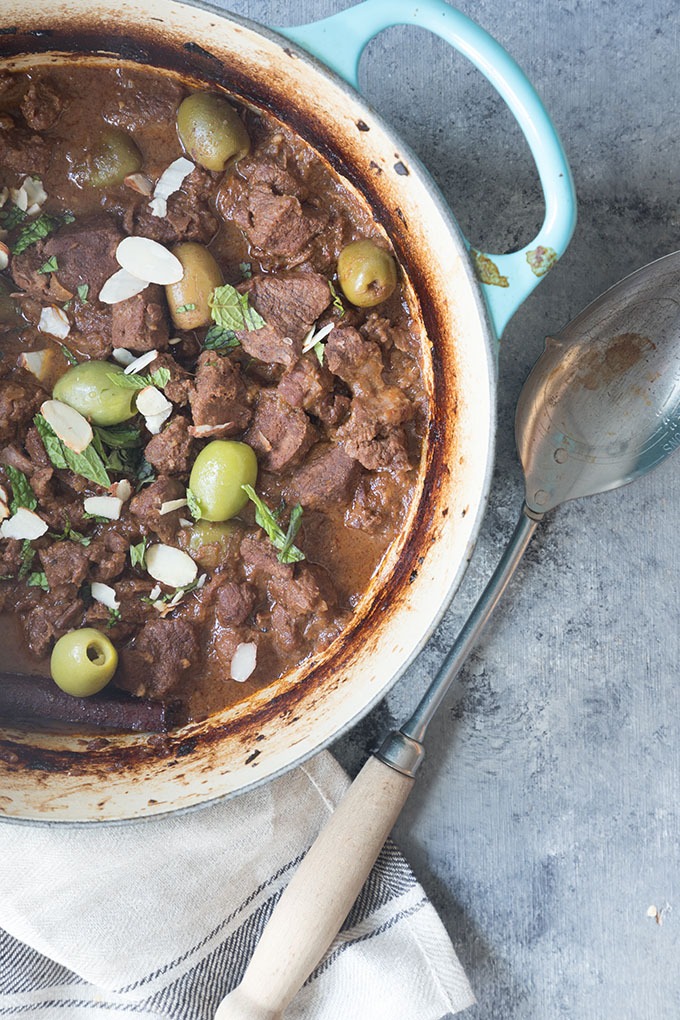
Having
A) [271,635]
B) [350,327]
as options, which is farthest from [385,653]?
[350,327]

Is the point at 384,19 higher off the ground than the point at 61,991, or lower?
higher

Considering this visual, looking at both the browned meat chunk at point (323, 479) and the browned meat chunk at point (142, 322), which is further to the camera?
the browned meat chunk at point (323, 479)

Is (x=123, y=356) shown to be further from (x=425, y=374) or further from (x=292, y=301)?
(x=425, y=374)

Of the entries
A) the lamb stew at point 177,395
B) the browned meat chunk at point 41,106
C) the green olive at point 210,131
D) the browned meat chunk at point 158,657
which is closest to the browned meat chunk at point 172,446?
the lamb stew at point 177,395

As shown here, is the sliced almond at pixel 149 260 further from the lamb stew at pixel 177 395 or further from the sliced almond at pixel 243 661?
the sliced almond at pixel 243 661

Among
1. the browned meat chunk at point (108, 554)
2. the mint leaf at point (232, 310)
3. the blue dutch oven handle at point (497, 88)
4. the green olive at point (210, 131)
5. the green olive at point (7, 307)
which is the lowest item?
the browned meat chunk at point (108, 554)

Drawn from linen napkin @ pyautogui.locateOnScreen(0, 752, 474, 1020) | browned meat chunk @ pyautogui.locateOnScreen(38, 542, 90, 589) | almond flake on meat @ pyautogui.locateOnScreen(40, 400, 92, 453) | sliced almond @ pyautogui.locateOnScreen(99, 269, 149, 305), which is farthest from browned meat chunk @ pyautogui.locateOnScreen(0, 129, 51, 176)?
linen napkin @ pyautogui.locateOnScreen(0, 752, 474, 1020)

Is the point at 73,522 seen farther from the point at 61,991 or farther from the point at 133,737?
the point at 61,991

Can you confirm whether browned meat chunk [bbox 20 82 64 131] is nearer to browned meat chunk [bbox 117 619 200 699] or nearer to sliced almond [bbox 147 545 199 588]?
sliced almond [bbox 147 545 199 588]
